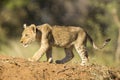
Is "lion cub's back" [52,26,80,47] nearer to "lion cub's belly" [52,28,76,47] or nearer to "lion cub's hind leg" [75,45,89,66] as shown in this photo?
"lion cub's belly" [52,28,76,47]

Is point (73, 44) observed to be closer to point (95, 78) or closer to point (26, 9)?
point (95, 78)

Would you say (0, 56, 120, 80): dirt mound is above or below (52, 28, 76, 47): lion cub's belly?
below

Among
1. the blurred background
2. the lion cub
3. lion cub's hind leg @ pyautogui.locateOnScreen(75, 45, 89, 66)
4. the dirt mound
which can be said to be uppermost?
the blurred background

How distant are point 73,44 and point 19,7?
74.9 ft

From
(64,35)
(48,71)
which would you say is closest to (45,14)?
(64,35)

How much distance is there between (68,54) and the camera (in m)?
14.3

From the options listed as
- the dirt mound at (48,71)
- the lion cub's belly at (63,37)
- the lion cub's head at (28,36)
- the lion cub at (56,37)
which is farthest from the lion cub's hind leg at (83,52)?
the dirt mound at (48,71)

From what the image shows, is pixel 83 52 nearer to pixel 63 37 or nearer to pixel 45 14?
pixel 63 37

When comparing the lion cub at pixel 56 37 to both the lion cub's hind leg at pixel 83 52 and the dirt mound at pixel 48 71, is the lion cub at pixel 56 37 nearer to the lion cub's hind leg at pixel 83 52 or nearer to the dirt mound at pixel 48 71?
the lion cub's hind leg at pixel 83 52

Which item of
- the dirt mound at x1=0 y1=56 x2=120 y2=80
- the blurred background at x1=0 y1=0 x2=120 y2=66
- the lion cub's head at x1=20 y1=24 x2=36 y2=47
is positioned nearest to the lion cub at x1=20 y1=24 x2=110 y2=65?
the lion cub's head at x1=20 y1=24 x2=36 y2=47

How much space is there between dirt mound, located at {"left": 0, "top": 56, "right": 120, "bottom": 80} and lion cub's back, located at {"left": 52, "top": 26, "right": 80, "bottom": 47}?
1719 millimetres

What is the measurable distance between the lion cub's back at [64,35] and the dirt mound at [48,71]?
67.7 inches

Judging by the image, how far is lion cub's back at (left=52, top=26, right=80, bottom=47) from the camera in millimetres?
13844

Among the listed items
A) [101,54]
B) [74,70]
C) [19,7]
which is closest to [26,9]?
[19,7]
